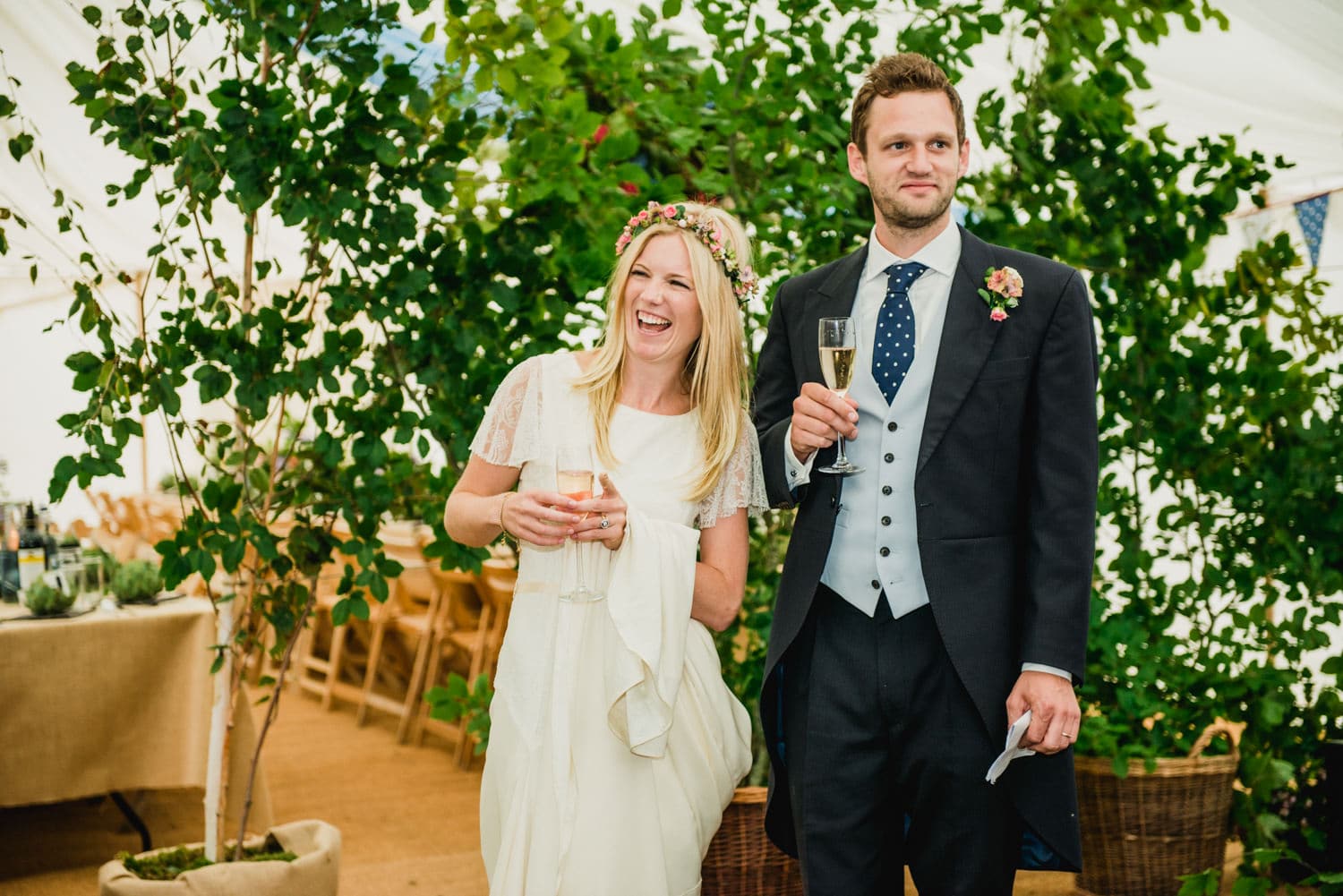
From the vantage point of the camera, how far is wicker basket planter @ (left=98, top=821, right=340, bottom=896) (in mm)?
2645

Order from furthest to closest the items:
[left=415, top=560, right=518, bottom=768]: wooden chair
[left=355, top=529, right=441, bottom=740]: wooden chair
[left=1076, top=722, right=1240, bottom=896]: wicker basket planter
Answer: [left=355, top=529, right=441, bottom=740]: wooden chair
[left=415, top=560, right=518, bottom=768]: wooden chair
[left=1076, top=722, right=1240, bottom=896]: wicker basket planter

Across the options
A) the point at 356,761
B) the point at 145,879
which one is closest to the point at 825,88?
the point at 145,879

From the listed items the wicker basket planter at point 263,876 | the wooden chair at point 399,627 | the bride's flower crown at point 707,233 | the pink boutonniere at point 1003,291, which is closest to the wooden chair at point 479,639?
the wooden chair at point 399,627

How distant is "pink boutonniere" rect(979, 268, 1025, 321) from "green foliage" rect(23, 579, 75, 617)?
310 centimetres

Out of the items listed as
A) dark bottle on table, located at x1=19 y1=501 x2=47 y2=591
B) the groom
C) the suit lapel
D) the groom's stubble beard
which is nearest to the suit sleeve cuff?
the groom

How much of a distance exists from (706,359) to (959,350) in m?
0.47

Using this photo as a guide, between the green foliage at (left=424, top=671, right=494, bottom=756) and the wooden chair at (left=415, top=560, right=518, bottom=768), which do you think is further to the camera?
the wooden chair at (left=415, top=560, right=518, bottom=768)

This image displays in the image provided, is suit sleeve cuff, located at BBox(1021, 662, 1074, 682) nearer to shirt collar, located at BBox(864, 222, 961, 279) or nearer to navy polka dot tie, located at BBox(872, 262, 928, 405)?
navy polka dot tie, located at BBox(872, 262, 928, 405)

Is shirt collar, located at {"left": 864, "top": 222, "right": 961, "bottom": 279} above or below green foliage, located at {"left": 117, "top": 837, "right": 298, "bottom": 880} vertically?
above

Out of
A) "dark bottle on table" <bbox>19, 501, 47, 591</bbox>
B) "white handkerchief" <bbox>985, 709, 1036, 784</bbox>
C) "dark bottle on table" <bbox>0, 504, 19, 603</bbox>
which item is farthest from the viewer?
"dark bottle on table" <bbox>0, 504, 19, 603</bbox>

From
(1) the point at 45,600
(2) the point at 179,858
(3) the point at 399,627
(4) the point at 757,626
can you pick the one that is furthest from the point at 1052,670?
(3) the point at 399,627

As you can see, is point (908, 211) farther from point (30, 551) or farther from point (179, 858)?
point (30, 551)

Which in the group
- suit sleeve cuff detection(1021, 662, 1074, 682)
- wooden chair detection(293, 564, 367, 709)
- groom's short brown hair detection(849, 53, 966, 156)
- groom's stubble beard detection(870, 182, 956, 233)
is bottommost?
wooden chair detection(293, 564, 367, 709)

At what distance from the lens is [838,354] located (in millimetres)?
1748
